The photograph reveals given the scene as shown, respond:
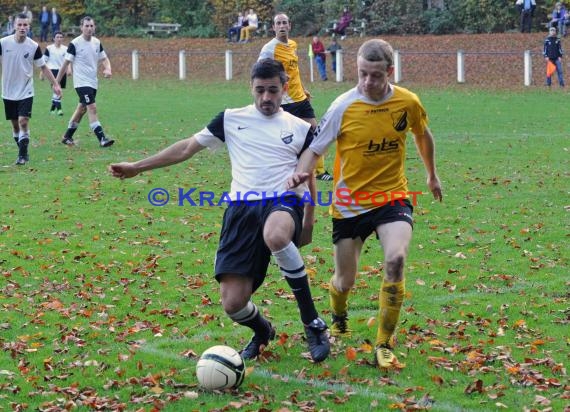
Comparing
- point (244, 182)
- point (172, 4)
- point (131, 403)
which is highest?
point (172, 4)

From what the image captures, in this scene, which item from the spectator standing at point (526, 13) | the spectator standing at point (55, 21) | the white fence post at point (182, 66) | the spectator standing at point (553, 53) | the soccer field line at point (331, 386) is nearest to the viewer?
the soccer field line at point (331, 386)

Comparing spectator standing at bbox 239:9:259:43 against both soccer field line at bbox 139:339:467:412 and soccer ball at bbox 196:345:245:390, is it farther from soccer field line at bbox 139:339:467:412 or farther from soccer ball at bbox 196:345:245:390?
soccer ball at bbox 196:345:245:390

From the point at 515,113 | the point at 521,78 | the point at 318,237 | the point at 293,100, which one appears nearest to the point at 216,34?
the point at 521,78

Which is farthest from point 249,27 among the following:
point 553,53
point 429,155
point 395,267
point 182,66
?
point 395,267

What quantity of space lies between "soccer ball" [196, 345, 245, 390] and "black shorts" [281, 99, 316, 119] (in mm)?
7937

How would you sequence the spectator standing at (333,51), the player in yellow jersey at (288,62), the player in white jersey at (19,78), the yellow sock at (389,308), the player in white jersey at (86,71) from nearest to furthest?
the yellow sock at (389,308), the player in yellow jersey at (288,62), the player in white jersey at (19,78), the player in white jersey at (86,71), the spectator standing at (333,51)

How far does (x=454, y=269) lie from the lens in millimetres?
9148

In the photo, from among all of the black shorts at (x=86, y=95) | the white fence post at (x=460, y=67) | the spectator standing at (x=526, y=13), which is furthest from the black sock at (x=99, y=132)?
the spectator standing at (x=526, y=13)

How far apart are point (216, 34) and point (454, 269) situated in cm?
A: 4492

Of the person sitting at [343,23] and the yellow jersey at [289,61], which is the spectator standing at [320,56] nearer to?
the person sitting at [343,23]

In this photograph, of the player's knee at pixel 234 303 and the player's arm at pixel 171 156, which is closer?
the player's knee at pixel 234 303

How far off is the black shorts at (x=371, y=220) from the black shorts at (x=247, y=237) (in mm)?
369

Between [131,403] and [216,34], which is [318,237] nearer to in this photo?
[131,403]

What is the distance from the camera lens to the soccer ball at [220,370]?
19.7ft
